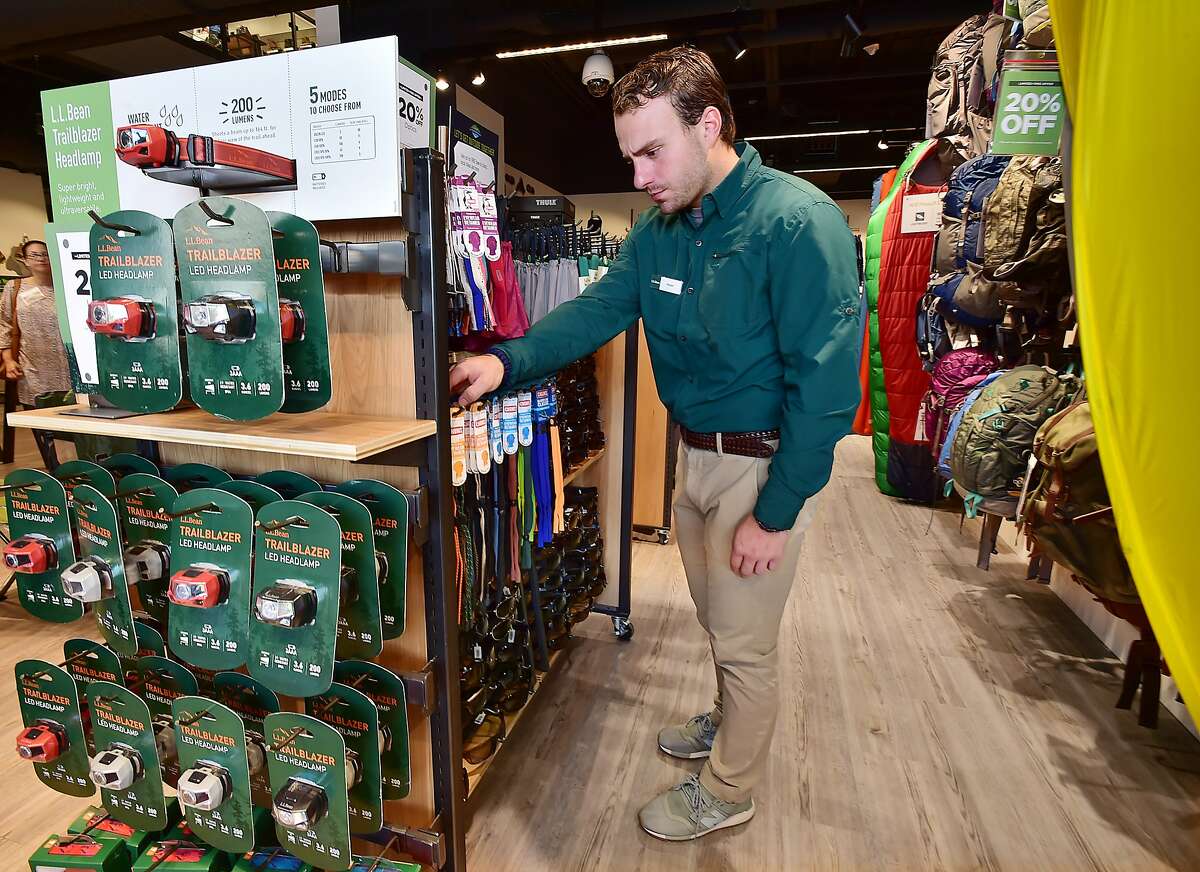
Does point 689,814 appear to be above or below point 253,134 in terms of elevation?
below

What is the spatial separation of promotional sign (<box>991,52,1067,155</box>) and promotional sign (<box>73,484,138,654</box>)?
2.22m

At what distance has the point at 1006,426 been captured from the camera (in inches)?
79.8

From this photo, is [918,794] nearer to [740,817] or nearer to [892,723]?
[892,723]

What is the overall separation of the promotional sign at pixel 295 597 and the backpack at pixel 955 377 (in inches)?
124

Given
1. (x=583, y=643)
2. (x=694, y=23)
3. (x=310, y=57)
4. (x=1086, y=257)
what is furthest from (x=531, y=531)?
(x=694, y=23)

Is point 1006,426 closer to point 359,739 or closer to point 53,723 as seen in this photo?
point 359,739

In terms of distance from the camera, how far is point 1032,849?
1651mm

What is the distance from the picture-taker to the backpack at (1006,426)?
2.01 metres

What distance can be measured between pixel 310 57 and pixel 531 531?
4.33 feet

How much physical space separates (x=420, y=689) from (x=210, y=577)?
0.42 m

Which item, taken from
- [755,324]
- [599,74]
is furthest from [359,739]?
[599,74]

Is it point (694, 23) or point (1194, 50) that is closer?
point (1194, 50)

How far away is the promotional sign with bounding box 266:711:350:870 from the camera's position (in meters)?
1.10

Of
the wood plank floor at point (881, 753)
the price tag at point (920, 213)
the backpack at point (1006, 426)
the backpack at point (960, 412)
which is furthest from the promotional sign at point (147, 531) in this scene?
the price tag at point (920, 213)
